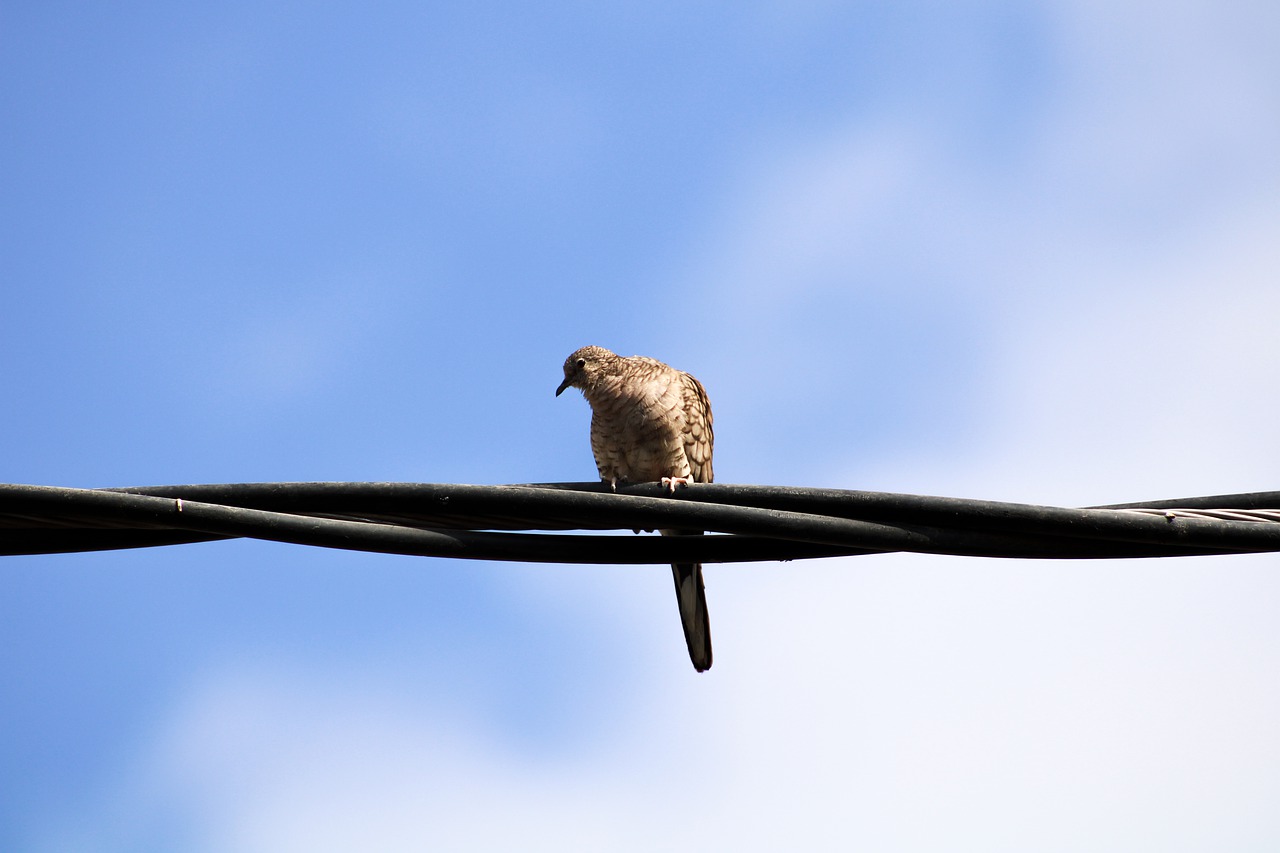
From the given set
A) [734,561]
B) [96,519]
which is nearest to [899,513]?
[734,561]

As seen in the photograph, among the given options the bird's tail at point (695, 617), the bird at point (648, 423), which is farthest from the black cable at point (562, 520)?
the bird at point (648, 423)

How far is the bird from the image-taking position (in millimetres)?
5871

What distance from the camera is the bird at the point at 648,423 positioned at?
19.3 ft

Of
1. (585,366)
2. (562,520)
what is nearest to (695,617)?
(585,366)

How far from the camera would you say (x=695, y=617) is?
5059 millimetres

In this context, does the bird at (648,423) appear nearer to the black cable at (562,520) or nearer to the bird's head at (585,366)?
the bird's head at (585,366)

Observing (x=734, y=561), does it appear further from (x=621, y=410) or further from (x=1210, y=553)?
(x=621, y=410)

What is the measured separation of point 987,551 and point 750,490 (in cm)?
61

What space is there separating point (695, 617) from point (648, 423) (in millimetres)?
1153

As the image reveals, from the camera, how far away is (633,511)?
291 centimetres

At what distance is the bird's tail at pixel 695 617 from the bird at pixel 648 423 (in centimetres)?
68

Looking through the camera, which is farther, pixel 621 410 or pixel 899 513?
pixel 621 410

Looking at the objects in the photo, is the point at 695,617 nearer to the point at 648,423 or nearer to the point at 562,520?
the point at 648,423

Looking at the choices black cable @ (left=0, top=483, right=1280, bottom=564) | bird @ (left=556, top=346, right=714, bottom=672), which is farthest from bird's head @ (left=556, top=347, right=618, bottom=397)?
black cable @ (left=0, top=483, right=1280, bottom=564)
